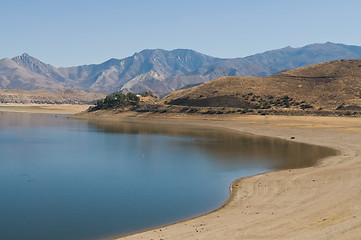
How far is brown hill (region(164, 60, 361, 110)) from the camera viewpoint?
124500 mm

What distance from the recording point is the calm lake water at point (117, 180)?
22328 millimetres

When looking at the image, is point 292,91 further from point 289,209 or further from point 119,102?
point 289,209

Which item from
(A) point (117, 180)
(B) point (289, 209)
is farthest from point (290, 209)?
(A) point (117, 180)

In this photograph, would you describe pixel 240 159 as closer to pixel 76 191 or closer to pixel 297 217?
pixel 76 191

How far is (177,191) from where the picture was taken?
29.9 m

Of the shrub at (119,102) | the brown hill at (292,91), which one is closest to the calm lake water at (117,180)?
the brown hill at (292,91)

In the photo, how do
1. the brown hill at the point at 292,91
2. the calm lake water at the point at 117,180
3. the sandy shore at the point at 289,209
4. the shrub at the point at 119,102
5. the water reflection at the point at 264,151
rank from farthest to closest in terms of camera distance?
the shrub at the point at 119,102 < the brown hill at the point at 292,91 < the water reflection at the point at 264,151 < the calm lake water at the point at 117,180 < the sandy shore at the point at 289,209

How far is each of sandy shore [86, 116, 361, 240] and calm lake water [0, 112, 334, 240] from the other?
1.82m

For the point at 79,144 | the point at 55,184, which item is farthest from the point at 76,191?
the point at 79,144

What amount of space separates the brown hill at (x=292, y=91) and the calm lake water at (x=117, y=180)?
67.1 m

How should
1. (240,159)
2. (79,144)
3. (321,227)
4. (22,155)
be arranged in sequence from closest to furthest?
(321,227), (240,159), (22,155), (79,144)

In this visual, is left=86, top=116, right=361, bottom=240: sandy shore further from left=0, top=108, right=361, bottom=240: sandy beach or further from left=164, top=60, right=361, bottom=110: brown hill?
left=164, top=60, right=361, bottom=110: brown hill

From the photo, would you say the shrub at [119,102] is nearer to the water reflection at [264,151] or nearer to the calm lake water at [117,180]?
the water reflection at [264,151]

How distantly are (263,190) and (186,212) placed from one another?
22.0ft
